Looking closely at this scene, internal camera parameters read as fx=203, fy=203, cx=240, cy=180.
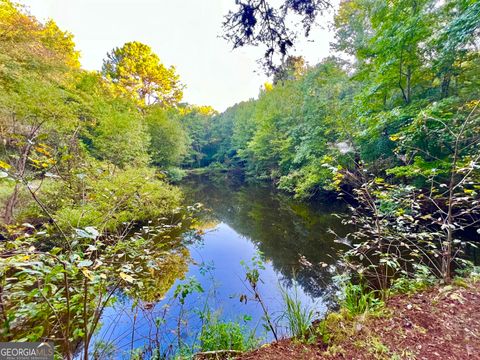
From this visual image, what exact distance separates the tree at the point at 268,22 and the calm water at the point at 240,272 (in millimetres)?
2332

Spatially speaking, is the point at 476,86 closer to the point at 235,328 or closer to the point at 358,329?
the point at 358,329

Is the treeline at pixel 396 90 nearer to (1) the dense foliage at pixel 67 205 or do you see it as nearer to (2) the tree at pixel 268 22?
(2) the tree at pixel 268 22

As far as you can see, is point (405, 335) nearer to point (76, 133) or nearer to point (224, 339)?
point (224, 339)

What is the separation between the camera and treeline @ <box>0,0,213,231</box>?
92.7 inches

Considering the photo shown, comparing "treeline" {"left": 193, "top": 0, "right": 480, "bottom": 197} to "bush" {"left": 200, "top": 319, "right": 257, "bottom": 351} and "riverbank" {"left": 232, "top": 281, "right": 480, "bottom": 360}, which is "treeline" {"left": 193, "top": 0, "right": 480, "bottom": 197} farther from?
"bush" {"left": 200, "top": 319, "right": 257, "bottom": 351}

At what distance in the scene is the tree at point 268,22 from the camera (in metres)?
2.11

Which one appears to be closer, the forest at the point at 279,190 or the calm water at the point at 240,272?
the forest at the point at 279,190

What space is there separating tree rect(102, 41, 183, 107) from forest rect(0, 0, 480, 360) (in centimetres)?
193

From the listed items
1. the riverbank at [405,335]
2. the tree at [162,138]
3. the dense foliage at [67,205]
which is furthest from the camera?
the tree at [162,138]

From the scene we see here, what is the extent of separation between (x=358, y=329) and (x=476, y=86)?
596 centimetres

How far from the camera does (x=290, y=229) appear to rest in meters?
7.02

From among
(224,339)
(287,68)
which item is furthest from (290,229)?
(287,68)

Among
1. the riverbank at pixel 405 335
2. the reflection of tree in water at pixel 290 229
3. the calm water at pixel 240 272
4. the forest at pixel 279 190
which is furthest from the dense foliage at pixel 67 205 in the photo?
the reflection of tree in water at pixel 290 229

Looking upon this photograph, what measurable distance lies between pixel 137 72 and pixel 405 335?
19.5 meters
